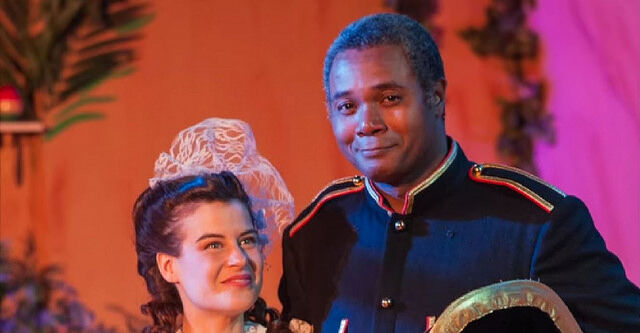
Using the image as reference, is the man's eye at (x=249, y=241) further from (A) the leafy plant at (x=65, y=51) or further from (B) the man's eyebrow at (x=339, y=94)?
(A) the leafy plant at (x=65, y=51)

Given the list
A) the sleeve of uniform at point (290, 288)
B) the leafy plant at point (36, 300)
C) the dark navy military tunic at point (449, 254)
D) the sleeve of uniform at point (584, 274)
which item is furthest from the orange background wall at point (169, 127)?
the sleeve of uniform at point (584, 274)

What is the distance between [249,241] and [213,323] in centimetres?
18

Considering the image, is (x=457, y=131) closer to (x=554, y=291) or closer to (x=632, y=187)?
(x=632, y=187)

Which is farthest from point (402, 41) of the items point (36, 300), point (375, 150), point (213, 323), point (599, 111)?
point (36, 300)

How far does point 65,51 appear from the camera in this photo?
3574 millimetres

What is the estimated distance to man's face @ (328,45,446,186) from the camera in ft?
6.10

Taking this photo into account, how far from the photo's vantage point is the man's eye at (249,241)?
77.9 inches

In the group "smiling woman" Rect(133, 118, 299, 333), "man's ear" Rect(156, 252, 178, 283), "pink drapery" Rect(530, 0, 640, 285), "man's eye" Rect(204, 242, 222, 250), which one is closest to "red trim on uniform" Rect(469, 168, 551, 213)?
"smiling woman" Rect(133, 118, 299, 333)

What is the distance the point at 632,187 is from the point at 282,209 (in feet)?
5.68

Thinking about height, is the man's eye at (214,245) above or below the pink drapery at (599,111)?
below

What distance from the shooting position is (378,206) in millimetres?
2008

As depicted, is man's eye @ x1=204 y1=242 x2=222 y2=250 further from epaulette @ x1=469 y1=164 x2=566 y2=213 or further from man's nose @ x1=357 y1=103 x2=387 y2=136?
epaulette @ x1=469 y1=164 x2=566 y2=213

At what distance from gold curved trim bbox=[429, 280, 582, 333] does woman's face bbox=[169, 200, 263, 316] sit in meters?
0.48

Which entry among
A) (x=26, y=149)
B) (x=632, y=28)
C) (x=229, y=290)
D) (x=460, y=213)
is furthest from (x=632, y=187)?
(x=26, y=149)
